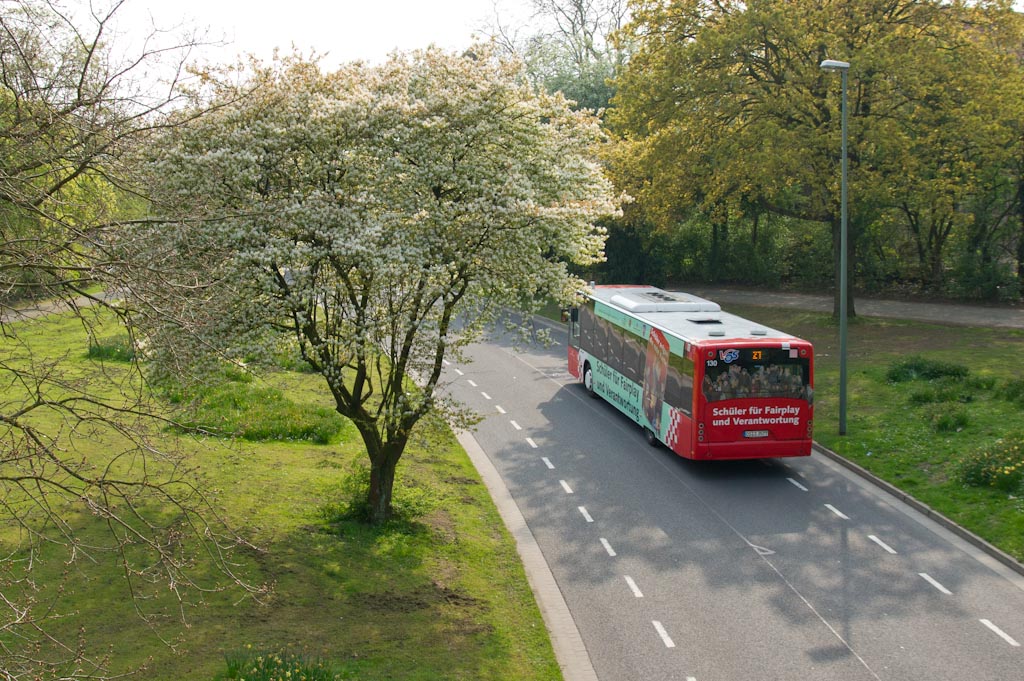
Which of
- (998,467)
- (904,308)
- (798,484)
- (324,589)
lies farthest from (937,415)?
(904,308)

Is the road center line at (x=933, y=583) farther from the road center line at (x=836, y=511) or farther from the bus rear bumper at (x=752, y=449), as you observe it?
the bus rear bumper at (x=752, y=449)

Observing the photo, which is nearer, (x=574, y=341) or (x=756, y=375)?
(x=756, y=375)

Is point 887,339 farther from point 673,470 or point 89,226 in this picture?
point 89,226

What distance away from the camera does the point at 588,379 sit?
86.7ft

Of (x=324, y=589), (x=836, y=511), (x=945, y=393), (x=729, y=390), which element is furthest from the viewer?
(x=945, y=393)

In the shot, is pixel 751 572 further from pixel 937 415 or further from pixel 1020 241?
pixel 1020 241

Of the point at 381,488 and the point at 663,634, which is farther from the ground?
the point at 381,488

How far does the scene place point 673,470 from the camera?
64.0 feet

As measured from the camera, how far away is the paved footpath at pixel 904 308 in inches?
1291

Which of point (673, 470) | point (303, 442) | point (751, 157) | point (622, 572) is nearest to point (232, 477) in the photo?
point (303, 442)

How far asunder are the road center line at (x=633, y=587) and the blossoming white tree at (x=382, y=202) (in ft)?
13.0

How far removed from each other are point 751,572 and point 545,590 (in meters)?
3.19

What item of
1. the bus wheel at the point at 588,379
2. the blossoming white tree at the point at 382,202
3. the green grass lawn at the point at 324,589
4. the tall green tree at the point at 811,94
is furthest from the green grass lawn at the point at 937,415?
the blossoming white tree at the point at 382,202

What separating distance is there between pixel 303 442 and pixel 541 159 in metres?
9.21
